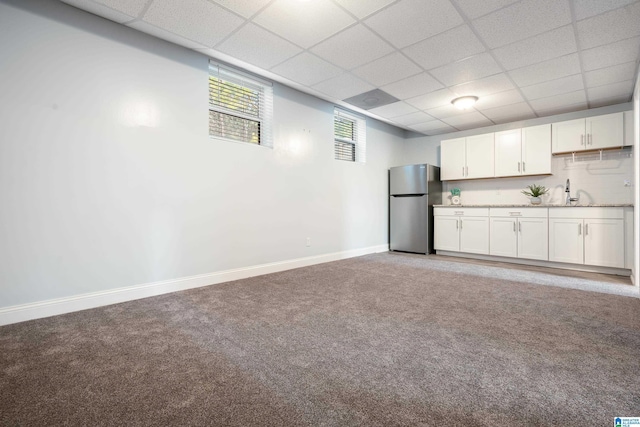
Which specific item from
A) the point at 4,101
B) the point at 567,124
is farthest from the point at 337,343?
the point at 567,124

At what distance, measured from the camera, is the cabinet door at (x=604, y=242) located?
3648 mm

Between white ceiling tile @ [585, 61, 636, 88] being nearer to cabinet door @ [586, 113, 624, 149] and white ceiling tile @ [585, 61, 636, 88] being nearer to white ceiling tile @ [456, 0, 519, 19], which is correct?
cabinet door @ [586, 113, 624, 149]

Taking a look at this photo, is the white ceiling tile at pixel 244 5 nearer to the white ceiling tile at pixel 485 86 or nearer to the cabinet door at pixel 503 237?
the white ceiling tile at pixel 485 86

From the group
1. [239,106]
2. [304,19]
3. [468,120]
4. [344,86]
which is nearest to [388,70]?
[344,86]

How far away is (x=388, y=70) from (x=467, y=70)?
914mm

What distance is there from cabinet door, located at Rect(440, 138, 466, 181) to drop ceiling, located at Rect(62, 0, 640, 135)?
54.1 inches

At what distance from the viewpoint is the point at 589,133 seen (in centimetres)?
411

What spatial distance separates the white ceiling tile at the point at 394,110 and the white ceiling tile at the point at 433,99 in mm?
133

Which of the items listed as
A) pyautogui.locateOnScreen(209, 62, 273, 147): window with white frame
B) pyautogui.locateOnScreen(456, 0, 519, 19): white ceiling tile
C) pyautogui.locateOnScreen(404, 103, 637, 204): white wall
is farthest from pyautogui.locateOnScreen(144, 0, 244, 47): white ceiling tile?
pyautogui.locateOnScreen(404, 103, 637, 204): white wall

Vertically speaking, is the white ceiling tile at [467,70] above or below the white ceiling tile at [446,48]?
below

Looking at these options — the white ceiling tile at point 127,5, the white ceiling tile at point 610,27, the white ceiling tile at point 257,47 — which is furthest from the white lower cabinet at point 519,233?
the white ceiling tile at point 127,5

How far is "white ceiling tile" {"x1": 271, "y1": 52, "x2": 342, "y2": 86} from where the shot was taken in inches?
124

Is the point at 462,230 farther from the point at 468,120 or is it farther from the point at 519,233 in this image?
the point at 468,120

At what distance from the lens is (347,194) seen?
197 inches
